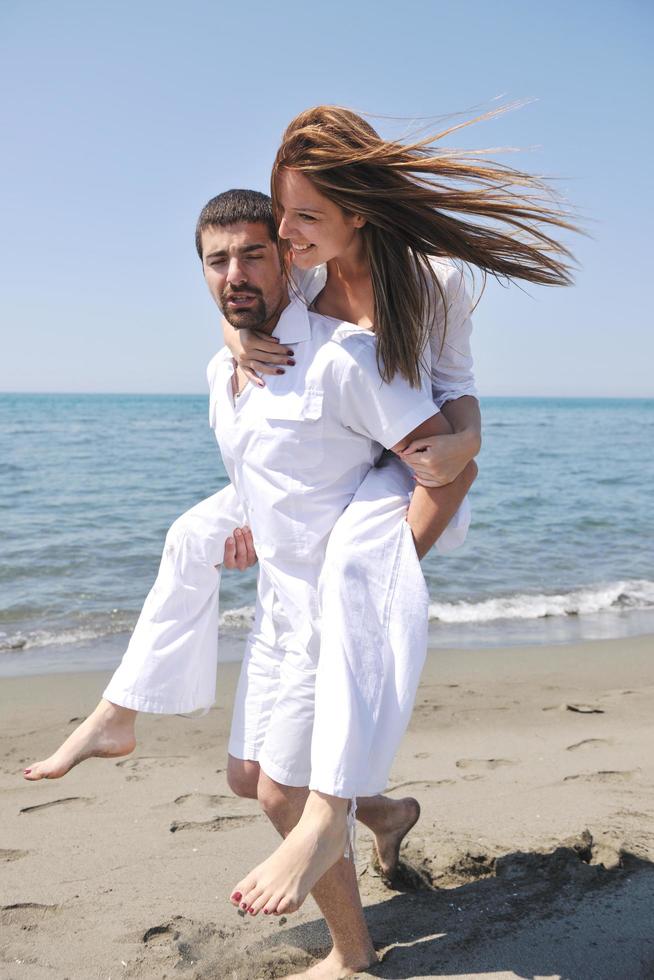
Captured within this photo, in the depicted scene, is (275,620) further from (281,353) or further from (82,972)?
(82,972)

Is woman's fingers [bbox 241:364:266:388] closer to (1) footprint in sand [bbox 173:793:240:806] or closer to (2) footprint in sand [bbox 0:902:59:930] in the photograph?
(2) footprint in sand [bbox 0:902:59:930]

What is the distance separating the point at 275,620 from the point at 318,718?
0.43 m

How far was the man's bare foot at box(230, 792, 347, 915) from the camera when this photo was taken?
215cm

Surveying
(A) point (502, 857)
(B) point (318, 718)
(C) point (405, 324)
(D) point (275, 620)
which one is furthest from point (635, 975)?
(C) point (405, 324)

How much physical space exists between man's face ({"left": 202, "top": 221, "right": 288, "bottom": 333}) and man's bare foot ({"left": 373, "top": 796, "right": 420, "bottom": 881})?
175 cm

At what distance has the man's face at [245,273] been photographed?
2682mm

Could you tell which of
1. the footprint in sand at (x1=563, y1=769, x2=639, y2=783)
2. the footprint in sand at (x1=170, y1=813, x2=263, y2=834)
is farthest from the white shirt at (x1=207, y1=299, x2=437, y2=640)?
the footprint in sand at (x1=563, y1=769, x2=639, y2=783)

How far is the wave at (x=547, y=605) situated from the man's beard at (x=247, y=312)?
5.24 metres

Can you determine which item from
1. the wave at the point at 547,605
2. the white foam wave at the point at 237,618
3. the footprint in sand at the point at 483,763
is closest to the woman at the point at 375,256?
the footprint in sand at the point at 483,763

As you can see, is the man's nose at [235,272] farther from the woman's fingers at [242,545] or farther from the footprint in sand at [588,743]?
the footprint in sand at [588,743]

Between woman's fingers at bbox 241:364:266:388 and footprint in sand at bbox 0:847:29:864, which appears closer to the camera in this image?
woman's fingers at bbox 241:364:266:388

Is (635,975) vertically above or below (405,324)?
below

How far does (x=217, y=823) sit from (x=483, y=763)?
1.40m

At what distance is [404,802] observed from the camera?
10.6ft
